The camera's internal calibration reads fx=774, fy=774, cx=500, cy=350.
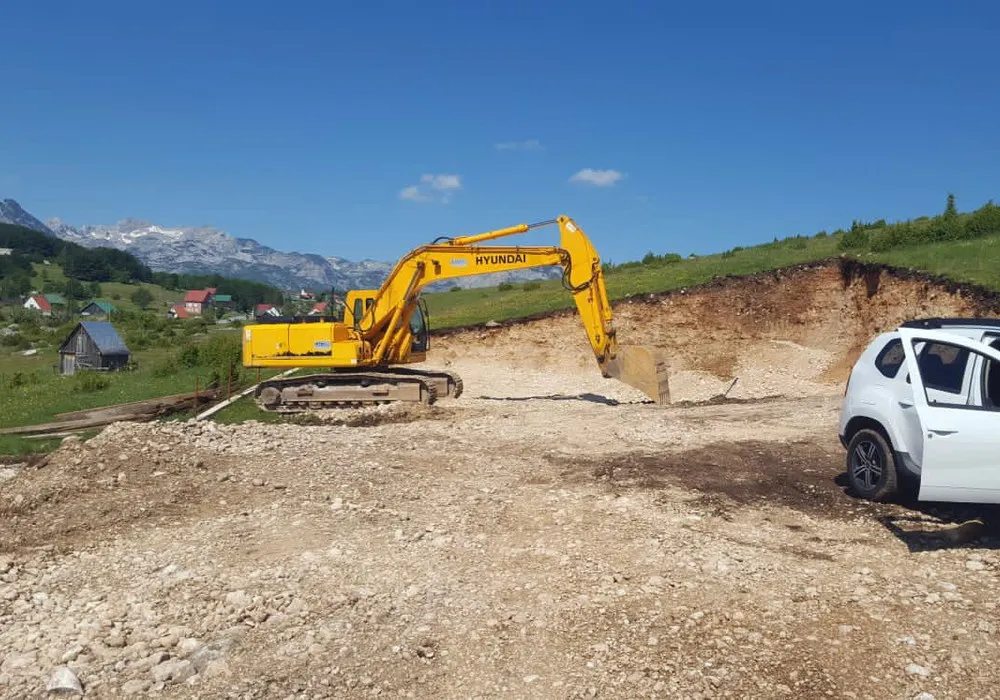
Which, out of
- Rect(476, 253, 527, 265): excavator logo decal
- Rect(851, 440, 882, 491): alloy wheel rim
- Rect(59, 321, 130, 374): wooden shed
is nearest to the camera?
Rect(851, 440, 882, 491): alloy wheel rim

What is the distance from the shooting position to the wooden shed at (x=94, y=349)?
3534 cm

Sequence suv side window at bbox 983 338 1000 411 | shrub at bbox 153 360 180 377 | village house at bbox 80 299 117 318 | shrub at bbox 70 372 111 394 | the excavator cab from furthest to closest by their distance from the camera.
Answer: village house at bbox 80 299 117 318 → shrub at bbox 153 360 180 377 → shrub at bbox 70 372 111 394 → the excavator cab → suv side window at bbox 983 338 1000 411

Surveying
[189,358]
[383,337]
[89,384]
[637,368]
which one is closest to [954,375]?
[637,368]

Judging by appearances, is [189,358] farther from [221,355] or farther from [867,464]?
[867,464]

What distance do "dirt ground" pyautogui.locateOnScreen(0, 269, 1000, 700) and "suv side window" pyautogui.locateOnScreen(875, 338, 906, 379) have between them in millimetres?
1462

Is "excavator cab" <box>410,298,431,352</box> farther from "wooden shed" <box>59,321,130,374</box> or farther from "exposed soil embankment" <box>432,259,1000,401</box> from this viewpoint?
"wooden shed" <box>59,321,130,374</box>

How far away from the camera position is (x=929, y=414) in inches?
285

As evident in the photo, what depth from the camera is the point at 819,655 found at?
5.30 metres

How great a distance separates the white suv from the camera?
274 inches

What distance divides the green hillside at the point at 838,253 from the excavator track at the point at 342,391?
8.01 meters

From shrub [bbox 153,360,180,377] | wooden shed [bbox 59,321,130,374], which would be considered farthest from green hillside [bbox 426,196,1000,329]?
wooden shed [bbox 59,321,130,374]

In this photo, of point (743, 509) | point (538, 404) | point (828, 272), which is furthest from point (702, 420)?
point (828, 272)

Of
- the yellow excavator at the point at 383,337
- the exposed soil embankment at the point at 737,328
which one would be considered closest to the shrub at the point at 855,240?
the exposed soil embankment at the point at 737,328

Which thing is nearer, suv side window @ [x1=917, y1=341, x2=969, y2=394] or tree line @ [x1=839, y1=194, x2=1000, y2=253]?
suv side window @ [x1=917, y1=341, x2=969, y2=394]
